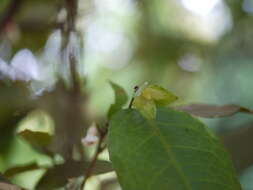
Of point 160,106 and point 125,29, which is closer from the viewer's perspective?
point 160,106

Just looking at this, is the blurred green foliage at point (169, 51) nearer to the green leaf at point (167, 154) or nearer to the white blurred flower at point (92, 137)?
the white blurred flower at point (92, 137)

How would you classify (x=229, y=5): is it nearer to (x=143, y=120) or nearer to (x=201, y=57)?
(x=201, y=57)

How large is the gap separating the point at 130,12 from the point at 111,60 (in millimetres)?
197

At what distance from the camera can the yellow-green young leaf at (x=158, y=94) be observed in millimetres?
666

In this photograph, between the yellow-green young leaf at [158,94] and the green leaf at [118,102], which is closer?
the yellow-green young leaf at [158,94]

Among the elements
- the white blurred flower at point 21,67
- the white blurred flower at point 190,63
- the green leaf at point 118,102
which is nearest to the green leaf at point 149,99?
the green leaf at point 118,102

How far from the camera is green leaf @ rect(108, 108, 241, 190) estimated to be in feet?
2.00

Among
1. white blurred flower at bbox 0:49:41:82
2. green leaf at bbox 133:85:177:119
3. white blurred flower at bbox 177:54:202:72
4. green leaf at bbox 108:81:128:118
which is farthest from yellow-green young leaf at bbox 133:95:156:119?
white blurred flower at bbox 177:54:202:72

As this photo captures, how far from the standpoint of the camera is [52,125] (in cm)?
137

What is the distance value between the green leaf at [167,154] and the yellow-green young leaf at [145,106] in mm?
25

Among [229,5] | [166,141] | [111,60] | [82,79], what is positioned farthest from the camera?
[111,60]

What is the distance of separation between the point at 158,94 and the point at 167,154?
80mm

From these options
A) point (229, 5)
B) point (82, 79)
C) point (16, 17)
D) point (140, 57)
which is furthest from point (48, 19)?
point (229, 5)

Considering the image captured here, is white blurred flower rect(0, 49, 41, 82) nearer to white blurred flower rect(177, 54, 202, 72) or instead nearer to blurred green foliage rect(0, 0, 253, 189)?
blurred green foliage rect(0, 0, 253, 189)
